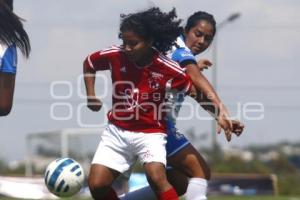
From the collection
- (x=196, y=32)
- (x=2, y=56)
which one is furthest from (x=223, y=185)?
(x=2, y=56)

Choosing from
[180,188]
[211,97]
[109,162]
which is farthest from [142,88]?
[180,188]

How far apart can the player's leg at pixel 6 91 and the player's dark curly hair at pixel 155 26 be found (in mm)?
1702

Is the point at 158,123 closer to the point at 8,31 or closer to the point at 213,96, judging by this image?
the point at 213,96

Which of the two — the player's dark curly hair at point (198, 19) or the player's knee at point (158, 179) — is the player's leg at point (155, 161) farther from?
the player's dark curly hair at point (198, 19)

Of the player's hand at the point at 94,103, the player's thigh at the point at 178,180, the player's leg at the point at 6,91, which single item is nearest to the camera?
the player's leg at the point at 6,91

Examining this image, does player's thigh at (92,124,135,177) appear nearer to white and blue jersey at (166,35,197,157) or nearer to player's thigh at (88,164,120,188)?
player's thigh at (88,164,120,188)

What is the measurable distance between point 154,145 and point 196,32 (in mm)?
1392

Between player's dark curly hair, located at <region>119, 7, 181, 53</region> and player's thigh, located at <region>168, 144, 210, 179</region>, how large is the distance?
1.00 m

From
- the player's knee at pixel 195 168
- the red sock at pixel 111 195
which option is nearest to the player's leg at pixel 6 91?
the red sock at pixel 111 195

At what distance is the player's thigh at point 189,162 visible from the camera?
407 inches

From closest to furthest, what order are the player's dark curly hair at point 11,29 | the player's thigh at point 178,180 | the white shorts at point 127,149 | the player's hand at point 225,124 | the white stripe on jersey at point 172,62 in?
the player's dark curly hair at point 11,29, the player's hand at point 225,124, the white shorts at point 127,149, the white stripe on jersey at point 172,62, the player's thigh at point 178,180

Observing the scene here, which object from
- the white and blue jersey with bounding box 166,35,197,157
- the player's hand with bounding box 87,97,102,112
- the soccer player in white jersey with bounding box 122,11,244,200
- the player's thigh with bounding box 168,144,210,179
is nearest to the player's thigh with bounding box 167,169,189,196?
the soccer player in white jersey with bounding box 122,11,244,200

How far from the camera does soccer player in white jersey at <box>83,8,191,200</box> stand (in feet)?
32.3

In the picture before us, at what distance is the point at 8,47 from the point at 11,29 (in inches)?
8.6
